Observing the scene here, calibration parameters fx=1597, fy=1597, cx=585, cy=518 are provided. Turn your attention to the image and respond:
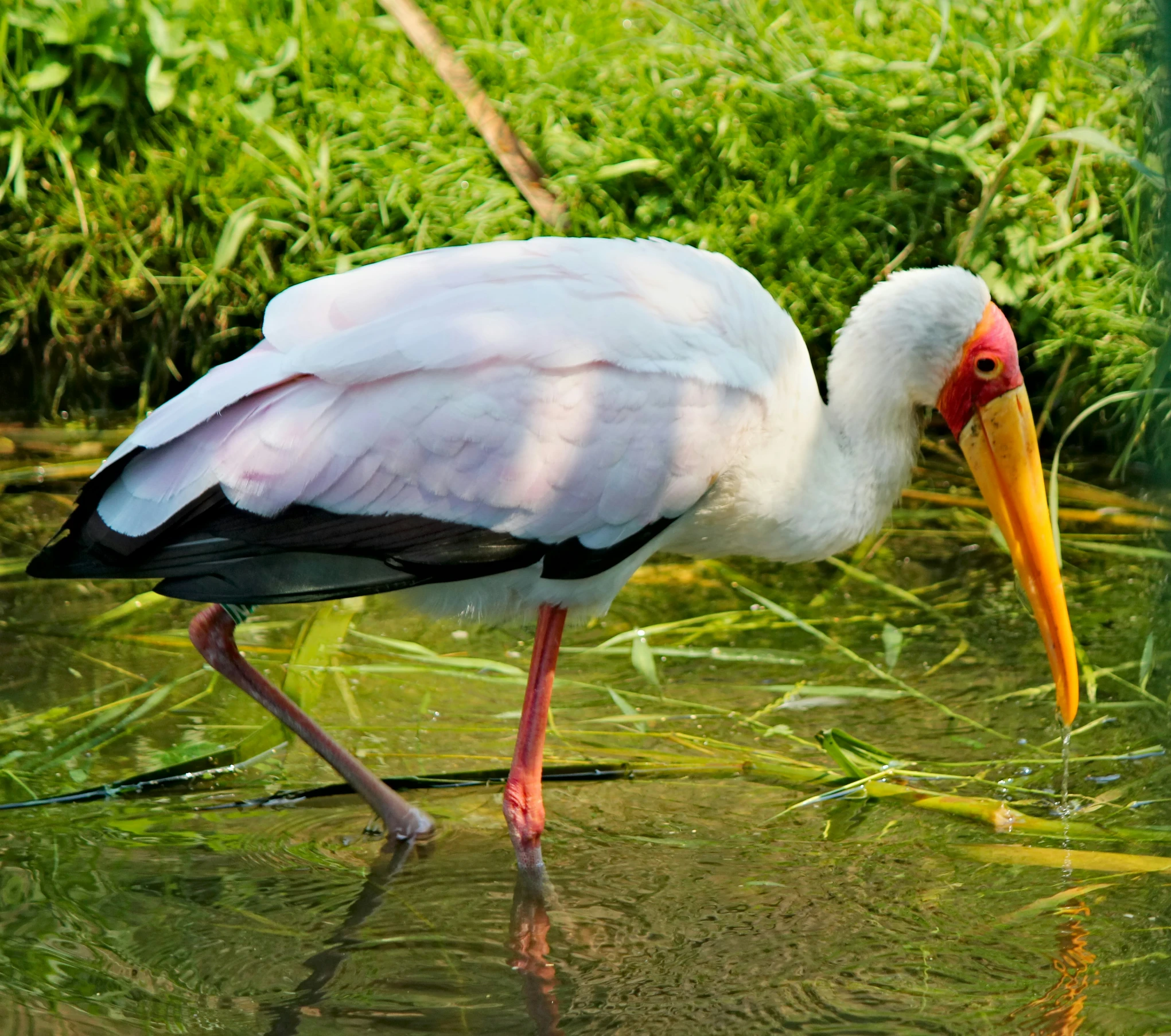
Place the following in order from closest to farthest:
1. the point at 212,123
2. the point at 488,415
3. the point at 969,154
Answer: the point at 488,415 → the point at 969,154 → the point at 212,123

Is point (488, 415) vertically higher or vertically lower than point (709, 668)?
higher

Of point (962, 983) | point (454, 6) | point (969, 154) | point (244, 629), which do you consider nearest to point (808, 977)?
point (962, 983)

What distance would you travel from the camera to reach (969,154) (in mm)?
4789

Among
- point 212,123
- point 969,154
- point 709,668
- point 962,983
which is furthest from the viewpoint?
point 212,123

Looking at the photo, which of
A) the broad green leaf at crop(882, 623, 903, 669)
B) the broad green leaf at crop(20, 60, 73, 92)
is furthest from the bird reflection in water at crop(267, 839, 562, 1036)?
the broad green leaf at crop(20, 60, 73, 92)

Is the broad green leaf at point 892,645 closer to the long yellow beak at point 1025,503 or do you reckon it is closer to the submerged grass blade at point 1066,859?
the long yellow beak at point 1025,503

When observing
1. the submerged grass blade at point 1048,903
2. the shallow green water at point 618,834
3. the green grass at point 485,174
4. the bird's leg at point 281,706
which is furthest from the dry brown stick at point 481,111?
the submerged grass blade at point 1048,903

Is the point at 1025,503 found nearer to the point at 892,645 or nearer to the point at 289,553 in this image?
the point at 892,645

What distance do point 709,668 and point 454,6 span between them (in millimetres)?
2980

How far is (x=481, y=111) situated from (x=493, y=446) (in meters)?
2.74

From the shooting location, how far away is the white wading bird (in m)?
2.82

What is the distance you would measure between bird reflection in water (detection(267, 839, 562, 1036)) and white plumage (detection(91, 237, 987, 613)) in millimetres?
505

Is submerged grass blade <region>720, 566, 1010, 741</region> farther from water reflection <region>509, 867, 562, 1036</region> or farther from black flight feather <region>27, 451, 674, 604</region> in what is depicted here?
water reflection <region>509, 867, 562, 1036</region>

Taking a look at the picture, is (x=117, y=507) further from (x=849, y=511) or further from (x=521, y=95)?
(x=521, y=95)
